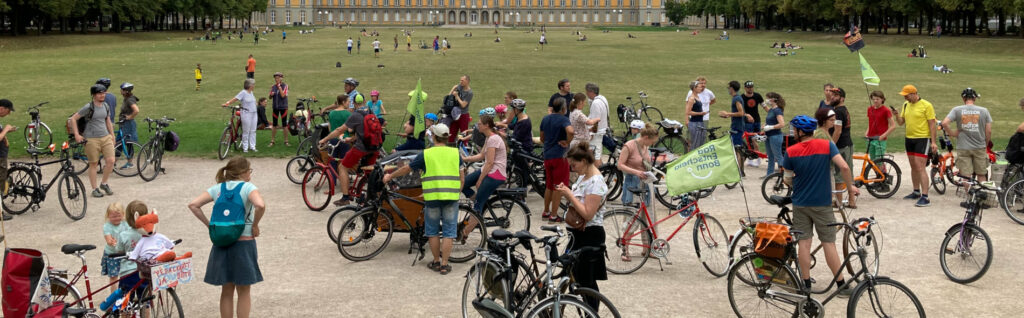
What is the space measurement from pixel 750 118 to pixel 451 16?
173847 millimetres

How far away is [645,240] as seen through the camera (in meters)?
9.35

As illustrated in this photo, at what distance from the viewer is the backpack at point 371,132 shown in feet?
39.4

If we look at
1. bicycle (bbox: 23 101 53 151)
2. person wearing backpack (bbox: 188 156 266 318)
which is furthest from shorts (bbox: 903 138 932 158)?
bicycle (bbox: 23 101 53 151)

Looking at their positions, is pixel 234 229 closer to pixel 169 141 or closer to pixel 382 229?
pixel 382 229

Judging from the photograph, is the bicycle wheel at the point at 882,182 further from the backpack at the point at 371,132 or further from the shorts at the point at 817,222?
the backpack at the point at 371,132

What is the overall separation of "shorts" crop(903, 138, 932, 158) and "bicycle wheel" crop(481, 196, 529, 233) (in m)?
6.52

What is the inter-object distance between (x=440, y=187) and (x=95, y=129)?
746cm

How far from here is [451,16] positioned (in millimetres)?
185750

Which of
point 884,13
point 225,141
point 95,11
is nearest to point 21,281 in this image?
point 225,141

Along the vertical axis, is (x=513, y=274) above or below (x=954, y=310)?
→ above

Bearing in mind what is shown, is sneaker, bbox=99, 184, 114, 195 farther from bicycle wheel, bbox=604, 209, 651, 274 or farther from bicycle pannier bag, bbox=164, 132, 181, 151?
bicycle wheel, bbox=604, 209, 651, 274

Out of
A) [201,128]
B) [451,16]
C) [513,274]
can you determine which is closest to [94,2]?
[201,128]

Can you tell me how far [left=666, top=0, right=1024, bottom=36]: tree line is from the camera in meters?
70.7

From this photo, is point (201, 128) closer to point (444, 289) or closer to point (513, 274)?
point (444, 289)
